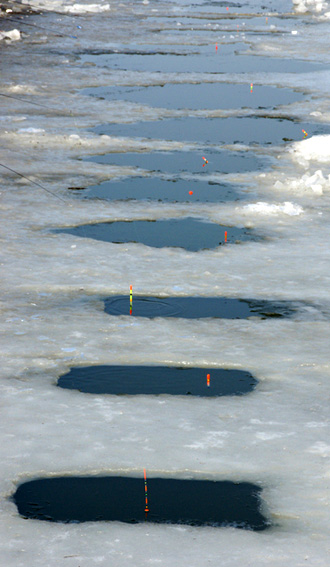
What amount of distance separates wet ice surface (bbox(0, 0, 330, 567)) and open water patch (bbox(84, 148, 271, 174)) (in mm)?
193

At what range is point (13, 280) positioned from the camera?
6926mm

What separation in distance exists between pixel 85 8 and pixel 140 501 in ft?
73.1

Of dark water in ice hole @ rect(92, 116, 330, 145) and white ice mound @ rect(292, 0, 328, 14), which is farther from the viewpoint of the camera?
white ice mound @ rect(292, 0, 328, 14)

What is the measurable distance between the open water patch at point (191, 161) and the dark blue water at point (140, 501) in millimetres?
6368

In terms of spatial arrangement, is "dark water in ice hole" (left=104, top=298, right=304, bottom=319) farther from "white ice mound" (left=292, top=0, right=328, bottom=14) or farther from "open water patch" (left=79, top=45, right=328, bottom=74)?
"white ice mound" (left=292, top=0, right=328, bottom=14)

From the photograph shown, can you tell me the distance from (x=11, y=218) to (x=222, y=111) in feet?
19.1

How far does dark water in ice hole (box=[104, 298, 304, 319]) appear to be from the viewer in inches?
252

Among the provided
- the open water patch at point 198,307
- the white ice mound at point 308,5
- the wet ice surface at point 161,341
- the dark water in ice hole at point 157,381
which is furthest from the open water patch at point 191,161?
the white ice mound at point 308,5

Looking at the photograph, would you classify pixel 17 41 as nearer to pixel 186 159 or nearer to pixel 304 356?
pixel 186 159

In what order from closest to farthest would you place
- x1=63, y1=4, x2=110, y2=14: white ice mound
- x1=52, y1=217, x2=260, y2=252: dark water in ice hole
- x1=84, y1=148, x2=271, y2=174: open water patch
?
x1=52, y1=217, x2=260, y2=252: dark water in ice hole
x1=84, y1=148, x2=271, y2=174: open water patch
x1=63, y1=4, x2=110, y2=14: white ice mound

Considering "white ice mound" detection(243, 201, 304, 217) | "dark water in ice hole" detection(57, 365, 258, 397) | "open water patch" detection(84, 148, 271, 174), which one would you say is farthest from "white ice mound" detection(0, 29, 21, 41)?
"dark water in ice hole" detection(57, 365, 258, 397)

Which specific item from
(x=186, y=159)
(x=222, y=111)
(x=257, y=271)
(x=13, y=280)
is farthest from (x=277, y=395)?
(x=222, y=111)

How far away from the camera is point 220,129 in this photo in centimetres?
1234

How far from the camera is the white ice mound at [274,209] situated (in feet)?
28.7
